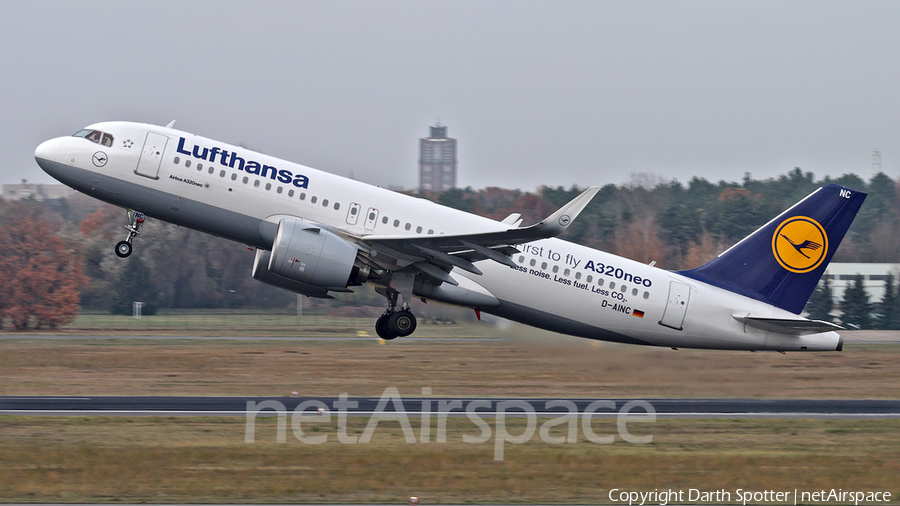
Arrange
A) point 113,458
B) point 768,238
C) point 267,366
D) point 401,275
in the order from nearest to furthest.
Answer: point 113,458, point 401,275, point 768,238, point 267,366

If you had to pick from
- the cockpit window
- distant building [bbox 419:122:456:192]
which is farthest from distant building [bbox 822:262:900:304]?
distant building [bbox 419:122:456:192]

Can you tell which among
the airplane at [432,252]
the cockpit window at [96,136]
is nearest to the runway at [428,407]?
the airplane at [432,252]

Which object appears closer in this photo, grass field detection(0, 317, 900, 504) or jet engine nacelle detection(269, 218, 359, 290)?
grass field detection(0, 317, 900, 504)

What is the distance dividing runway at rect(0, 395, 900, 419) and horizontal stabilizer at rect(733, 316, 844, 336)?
2.18 metres

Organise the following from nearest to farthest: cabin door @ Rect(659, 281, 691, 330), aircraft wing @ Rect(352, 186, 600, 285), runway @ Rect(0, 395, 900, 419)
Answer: aircraft wing @ Rect(352, 186, 600, 285)
runway @ Rect(0, 395, 900, 419)
cabin door @ Rect(659, 281, 691, 330)

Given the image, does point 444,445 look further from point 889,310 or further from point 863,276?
point 863,276

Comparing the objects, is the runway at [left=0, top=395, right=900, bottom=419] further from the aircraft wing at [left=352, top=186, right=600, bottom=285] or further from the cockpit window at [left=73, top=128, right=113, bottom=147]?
the cockpit window at [left=73, top=128, right=113, bottom=147]

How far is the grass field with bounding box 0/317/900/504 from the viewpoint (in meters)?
15.4

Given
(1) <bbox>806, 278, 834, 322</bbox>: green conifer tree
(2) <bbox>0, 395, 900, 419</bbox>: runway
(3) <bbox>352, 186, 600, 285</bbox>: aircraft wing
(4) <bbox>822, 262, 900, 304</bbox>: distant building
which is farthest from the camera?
(4) <bbox>822, 262, 900, 304</bbox>: distant building

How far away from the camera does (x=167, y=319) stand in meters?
58.4

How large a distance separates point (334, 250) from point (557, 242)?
259 inches

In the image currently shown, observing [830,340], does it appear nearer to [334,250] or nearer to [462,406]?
[462,406]

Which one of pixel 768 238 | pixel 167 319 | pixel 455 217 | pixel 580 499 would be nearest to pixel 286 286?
pixel 455 217

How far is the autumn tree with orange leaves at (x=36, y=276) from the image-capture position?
53156mm
